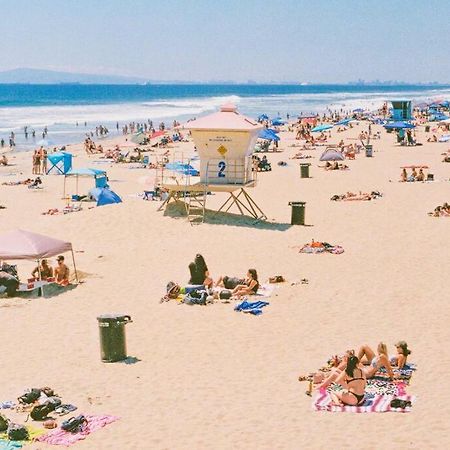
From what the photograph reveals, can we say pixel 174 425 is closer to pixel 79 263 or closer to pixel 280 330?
pixel 280 330

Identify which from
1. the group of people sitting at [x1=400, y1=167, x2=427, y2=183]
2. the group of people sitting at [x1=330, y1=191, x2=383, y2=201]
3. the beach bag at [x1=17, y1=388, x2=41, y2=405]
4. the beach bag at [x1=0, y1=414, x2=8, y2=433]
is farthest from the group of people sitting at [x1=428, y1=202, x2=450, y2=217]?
the beach bag at [x1=0, y1=414, x2=8, y2=433]

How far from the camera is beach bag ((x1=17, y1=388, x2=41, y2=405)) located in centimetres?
977

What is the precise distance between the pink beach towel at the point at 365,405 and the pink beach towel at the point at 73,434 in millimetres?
2405

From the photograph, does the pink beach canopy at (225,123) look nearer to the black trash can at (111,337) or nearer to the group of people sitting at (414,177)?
the group of people sitting at (414,177)

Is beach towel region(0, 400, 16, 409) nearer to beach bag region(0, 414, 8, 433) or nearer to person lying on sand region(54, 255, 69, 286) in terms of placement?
beach bag region(0, 414, 8, 433)

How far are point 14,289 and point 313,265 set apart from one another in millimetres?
6108

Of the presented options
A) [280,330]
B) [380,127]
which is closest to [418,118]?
[380,127]

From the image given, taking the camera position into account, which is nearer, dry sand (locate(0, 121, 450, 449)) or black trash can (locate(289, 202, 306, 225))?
dry sand (locate(0, 121, 450, 449))

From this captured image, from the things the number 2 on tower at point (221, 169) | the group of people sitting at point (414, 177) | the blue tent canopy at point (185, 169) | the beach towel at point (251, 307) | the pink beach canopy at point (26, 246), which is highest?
the number 2 on tower at point (221, 169)

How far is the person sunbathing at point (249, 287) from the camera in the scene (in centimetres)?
1466

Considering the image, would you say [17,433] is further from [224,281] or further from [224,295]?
[224,281]

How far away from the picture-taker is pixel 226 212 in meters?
22.8

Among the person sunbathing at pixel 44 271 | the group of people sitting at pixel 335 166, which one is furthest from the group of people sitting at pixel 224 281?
the group of people sitting at pixel 335 166

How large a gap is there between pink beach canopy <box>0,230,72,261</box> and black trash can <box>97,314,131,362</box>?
3800mm
